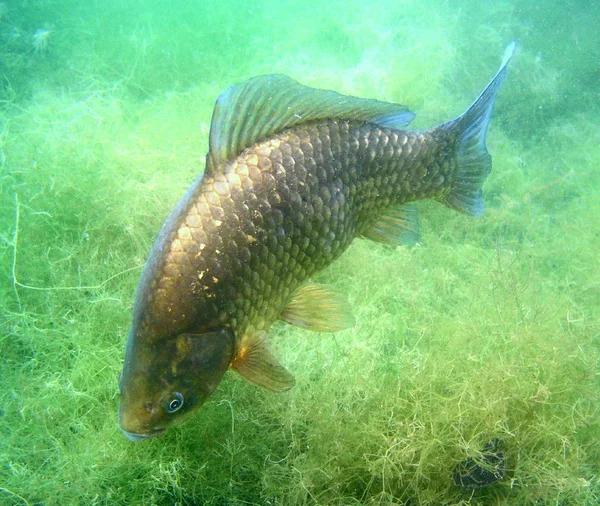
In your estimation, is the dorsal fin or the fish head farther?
the dorsal fin

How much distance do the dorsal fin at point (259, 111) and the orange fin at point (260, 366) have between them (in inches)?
42.2

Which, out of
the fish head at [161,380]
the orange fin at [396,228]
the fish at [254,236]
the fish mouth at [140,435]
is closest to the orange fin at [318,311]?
the fish at [254,236]

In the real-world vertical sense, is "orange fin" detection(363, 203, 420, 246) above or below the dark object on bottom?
above

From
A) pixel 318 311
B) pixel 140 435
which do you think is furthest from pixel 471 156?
pixel 140 435

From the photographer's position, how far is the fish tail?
3.41 m

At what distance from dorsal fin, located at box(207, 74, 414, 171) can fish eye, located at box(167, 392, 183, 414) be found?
1275 mm

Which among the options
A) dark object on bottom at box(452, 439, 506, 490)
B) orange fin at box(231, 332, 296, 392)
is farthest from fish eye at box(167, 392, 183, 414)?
dark object on bottom at box(452, 439, 506, 490)

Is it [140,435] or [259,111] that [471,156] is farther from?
[140,435]

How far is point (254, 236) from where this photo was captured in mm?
2420

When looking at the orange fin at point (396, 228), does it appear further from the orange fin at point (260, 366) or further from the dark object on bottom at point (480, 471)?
the dark object on bottom at point (480, 471)

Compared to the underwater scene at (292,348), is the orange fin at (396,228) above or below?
above

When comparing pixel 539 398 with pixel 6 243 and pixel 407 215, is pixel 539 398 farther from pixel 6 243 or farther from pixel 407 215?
pixel 6 243

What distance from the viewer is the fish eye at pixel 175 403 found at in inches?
86.7

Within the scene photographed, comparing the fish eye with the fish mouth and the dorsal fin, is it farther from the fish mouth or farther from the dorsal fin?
the dorsal fin
